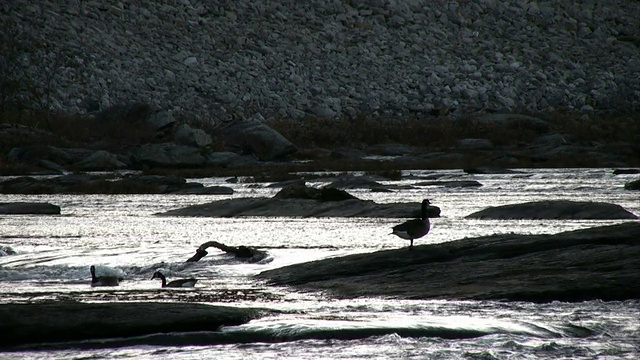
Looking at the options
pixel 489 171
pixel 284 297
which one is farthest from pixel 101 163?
pixel 284 297

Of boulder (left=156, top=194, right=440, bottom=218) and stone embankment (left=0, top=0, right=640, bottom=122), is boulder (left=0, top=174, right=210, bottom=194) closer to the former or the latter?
boulder (left=156, top=194, right=440, bottom=218)

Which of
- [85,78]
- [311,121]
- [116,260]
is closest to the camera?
[116,260]

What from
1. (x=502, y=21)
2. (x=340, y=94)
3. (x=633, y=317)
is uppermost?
(x=502, y=21)


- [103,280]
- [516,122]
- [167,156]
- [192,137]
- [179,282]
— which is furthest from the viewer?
[516,122]

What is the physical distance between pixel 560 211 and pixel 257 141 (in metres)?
31.3

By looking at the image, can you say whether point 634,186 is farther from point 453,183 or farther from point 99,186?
point 99,186

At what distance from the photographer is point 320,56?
274 ft

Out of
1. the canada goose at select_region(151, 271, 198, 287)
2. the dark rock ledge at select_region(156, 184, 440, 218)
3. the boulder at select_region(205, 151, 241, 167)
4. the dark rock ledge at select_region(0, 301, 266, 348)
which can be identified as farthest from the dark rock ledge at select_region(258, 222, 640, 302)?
the boulder at select_region(205, 151, 241, 167)

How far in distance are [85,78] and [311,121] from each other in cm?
1540

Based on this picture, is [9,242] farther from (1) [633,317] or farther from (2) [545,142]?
(2) [545,142]

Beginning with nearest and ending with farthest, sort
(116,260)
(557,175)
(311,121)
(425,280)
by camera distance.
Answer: (425,280) < (116,260) < (557,175) < (311,121)

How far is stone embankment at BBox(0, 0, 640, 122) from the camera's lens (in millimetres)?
71438

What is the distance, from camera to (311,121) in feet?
218

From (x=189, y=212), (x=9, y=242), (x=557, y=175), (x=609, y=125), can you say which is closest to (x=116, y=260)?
(x=9, y=242)
